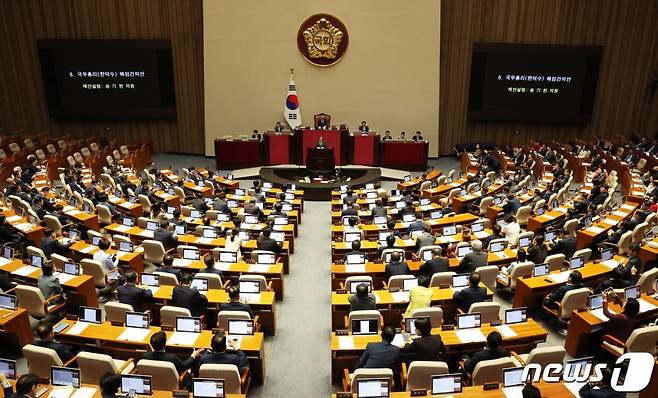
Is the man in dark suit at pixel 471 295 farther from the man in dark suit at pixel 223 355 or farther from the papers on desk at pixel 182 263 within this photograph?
the papers on desk at pixel 182 263

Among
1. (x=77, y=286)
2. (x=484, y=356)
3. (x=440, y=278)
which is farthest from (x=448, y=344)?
(x=77, y=286)

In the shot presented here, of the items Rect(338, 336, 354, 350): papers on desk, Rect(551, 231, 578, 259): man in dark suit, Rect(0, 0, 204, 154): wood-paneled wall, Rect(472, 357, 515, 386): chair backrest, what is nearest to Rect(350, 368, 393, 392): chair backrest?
Rect(338, 336, 354, 350): papers on desk

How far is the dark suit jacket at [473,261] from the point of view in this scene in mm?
8641

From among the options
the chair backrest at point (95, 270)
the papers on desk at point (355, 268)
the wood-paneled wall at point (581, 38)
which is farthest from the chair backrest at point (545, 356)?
the wood-paneled wall at point (581, 38)

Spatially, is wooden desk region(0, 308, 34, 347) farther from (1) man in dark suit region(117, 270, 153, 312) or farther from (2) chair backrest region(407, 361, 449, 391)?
(2) chair backrest region(407, 361, 449, 391)

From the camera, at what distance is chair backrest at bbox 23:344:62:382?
18.5 feet

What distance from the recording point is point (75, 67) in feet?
67.8

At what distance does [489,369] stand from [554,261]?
3805mm

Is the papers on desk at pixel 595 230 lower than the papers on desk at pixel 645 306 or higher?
lower

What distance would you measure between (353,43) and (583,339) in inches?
623

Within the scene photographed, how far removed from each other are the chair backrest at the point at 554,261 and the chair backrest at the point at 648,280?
1196 millimetres

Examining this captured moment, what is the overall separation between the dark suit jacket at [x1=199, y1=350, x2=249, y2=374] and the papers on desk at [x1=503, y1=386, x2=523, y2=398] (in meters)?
2.97

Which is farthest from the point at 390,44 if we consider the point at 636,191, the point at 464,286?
the point at 464,286

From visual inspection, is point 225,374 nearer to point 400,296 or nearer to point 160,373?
point 160,373
